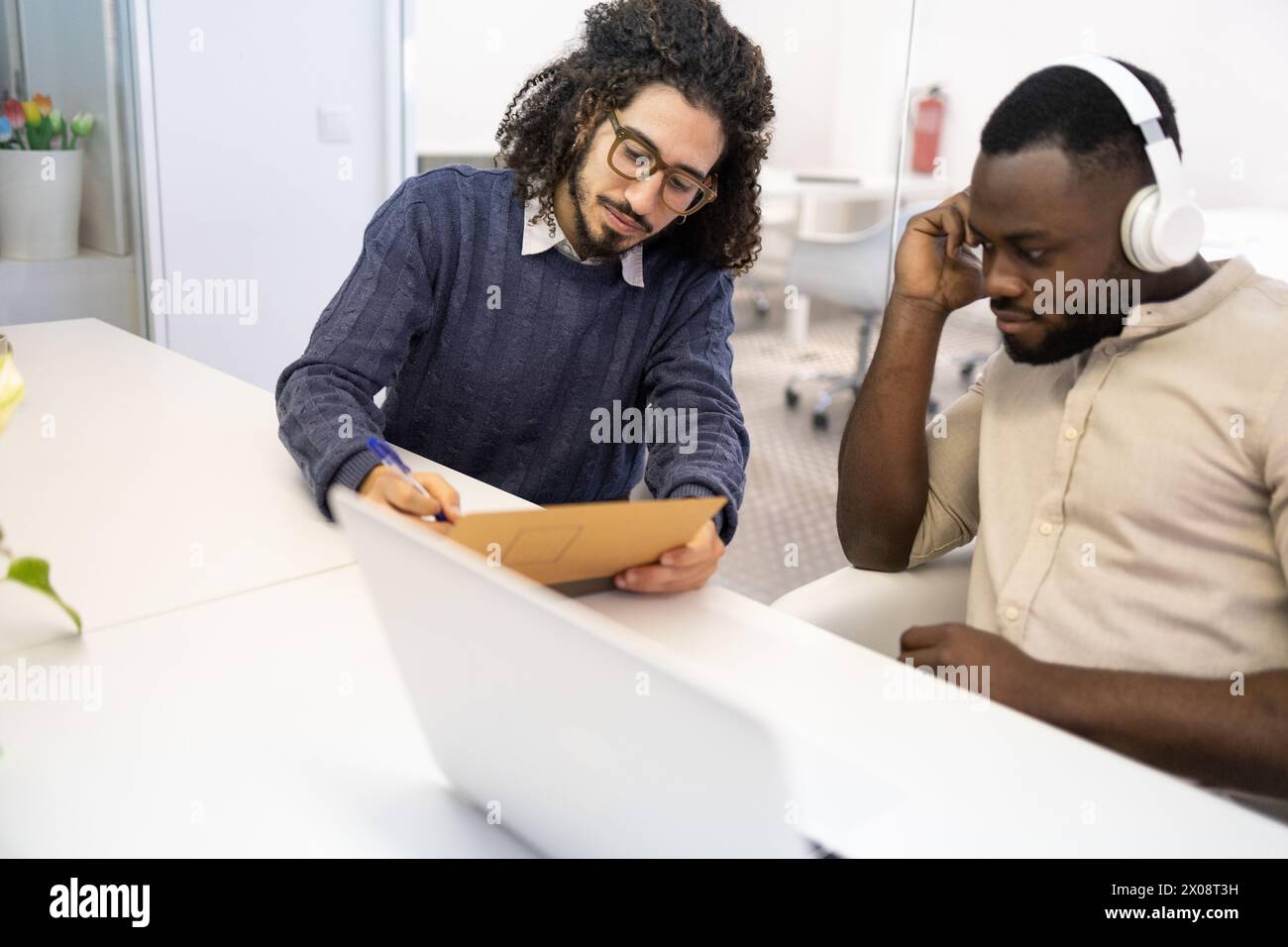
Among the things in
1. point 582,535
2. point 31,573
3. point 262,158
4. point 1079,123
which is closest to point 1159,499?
point 1079,123

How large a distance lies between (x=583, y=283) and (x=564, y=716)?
106 centimetres

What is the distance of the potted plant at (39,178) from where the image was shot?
8.71 ft

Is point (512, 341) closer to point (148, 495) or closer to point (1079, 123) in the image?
point (148, 495)

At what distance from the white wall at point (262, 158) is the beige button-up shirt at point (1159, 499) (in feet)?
7.55

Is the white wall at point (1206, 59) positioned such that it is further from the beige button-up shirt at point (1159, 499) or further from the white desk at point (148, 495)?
the white desk at point (148, 495)

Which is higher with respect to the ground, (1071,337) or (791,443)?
(1071,337)

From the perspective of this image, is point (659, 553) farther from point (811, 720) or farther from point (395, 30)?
point (395, 30)

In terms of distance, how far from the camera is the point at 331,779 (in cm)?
84

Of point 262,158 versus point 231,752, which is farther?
point 262,158

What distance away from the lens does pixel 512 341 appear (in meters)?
1.62

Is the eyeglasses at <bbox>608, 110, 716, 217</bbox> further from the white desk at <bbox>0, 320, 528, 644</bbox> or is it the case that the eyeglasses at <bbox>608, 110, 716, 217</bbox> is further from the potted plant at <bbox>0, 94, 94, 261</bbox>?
the potted plant at <bbox>0, 94, 94, 261</bbox>

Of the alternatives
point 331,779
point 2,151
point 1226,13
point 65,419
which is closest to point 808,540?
point 1226,13

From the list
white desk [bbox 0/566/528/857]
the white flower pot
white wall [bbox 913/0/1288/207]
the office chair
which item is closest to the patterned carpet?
the office chair

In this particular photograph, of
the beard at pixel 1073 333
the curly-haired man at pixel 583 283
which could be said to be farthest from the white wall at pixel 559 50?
the beard at pixel 1073 333
